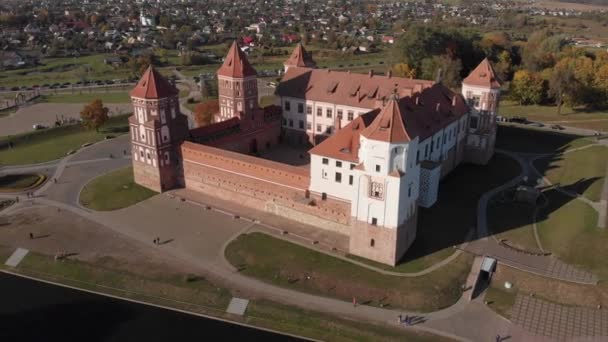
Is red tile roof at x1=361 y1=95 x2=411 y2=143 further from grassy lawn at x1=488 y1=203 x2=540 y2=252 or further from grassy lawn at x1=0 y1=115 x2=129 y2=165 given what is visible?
grassy lawn at x1=0 y1=115 x2=129 y2=165

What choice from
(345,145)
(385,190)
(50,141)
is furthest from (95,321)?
(50,141)

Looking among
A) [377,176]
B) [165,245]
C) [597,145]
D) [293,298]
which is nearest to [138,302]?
[165,245]

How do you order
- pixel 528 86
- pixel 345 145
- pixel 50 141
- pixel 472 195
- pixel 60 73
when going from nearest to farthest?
pixel 345 145, pixel 472 195, pixel 50 141, pixel 528 86, pixel 60 73

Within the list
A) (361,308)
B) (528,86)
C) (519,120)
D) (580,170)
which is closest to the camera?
(361,308)

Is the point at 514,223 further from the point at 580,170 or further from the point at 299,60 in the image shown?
the point at 299,60

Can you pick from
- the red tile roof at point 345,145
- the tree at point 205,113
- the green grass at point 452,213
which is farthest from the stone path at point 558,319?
the tree at point 205,113

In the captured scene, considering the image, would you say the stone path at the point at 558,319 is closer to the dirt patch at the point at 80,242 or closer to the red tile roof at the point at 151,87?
the dirt patch at the point at 80,242
